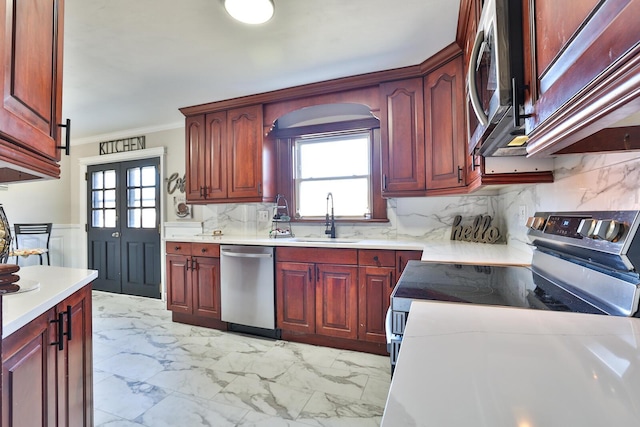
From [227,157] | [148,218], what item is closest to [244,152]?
[227,157]

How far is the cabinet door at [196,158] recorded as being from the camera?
11.0 feet

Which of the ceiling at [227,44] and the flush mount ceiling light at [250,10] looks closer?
the flush mount ceiling light at [250,10]

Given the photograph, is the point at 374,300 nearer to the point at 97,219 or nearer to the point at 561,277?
the point at 561,277

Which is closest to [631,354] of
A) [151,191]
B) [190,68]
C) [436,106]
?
[436,106]

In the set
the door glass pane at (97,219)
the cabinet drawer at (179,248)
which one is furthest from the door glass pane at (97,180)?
the cabinet drawer at (179,248)

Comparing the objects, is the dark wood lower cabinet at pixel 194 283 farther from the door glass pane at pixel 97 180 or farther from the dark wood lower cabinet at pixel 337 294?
the door glass pane at pixel 97 180

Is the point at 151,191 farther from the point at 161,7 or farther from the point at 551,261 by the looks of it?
the point at 551,261

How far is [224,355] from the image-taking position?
240 centimetres

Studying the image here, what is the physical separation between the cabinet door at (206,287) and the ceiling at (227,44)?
1.73m

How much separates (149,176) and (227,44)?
2726 mm

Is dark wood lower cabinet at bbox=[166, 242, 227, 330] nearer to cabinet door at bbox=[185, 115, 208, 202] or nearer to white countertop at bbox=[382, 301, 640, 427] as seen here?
cabinet door at bbox=[185, 115, 208, 202]

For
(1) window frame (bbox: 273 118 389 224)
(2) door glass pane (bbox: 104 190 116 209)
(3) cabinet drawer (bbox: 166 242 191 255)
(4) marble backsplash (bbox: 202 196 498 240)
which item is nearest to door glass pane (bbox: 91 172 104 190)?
(2) door glass pane (bbox: 104 190 116 209)

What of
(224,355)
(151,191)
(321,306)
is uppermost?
(151,191)

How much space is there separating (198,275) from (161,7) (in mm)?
2264
